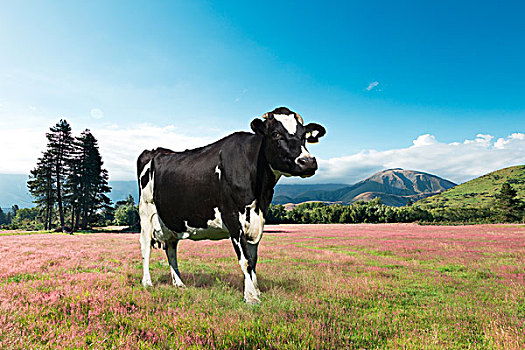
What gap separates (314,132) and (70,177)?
55046 mm

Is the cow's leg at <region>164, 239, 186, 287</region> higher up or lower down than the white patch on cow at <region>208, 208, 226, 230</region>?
lower down

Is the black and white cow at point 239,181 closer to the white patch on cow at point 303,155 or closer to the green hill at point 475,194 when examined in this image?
the white patch on cow at point 303,155

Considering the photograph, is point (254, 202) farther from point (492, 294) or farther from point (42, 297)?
point (492, 294)

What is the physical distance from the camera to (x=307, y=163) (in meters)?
4.84

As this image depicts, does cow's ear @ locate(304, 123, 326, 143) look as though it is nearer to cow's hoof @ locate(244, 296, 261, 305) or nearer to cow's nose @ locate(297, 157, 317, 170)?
cow's nose @ locate(297, 157, 317, 170)

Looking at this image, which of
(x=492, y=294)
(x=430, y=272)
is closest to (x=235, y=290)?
(x=492, y=294)

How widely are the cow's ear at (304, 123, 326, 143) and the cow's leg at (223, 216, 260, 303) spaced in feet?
7.45

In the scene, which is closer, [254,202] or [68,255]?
[254,202]

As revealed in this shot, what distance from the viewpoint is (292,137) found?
5207mm

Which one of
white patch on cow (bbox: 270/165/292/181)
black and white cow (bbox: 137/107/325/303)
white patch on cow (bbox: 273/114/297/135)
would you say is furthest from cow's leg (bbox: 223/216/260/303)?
white patch on cow (bbox: 273/114/297/135)

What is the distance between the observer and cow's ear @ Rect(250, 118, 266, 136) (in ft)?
17.8

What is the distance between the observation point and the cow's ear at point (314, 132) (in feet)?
19.0

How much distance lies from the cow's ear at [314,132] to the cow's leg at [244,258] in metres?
2.27

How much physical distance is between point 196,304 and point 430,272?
351 inches
